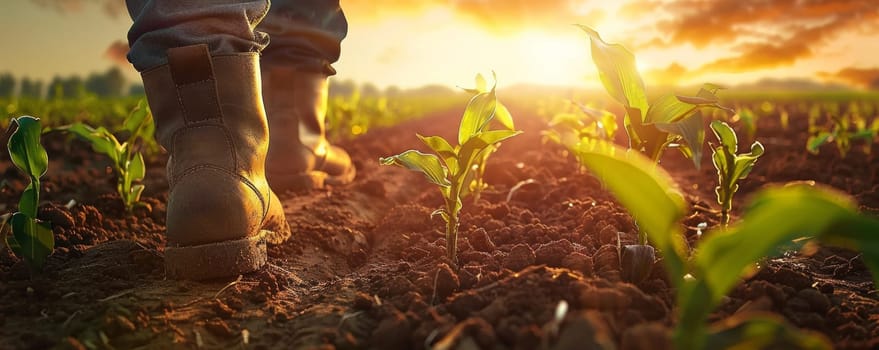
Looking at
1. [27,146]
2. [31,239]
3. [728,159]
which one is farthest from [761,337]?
[27,146]

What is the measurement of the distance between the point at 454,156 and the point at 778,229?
3.49 feet

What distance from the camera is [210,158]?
1.83 metres

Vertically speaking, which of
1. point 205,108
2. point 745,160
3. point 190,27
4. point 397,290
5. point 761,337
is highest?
point 190,27

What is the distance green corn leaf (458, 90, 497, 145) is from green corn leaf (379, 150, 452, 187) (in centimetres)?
10

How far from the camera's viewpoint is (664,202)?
100 cm

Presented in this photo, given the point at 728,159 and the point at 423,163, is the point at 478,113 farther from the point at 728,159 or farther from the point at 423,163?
the point at 728,159

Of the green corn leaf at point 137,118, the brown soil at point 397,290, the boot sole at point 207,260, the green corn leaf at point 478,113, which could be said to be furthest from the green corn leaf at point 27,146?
the green corn leaf at point 478,113

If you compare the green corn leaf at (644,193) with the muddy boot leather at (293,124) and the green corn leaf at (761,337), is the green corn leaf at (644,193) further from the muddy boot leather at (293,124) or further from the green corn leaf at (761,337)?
the muddy boot leather at (293,124)

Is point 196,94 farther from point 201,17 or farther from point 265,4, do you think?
Answer: point 265,4

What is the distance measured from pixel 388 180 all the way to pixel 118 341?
273 cm

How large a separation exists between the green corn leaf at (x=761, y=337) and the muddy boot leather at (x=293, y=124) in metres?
2.39

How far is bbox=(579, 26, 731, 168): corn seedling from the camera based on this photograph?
1.71 meters

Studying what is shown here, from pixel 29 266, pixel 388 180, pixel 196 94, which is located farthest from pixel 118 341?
pixel 388 180

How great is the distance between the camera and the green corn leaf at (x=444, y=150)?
1737 millimetres
